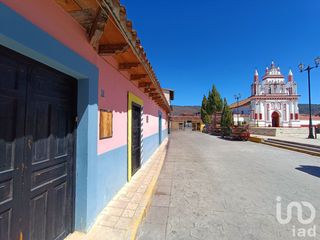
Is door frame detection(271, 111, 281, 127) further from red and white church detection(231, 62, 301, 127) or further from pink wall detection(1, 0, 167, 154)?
pink wall detection(1, 0, 167, 154)

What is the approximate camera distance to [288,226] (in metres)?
2.69

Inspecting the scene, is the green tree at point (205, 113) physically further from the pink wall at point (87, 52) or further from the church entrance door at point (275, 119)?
the pink wall at point (87, 52)

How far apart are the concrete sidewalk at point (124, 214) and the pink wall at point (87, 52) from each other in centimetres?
Answer: 104

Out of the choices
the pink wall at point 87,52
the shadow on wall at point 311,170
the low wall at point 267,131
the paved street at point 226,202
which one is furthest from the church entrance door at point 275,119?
the pink wall at point 87,52

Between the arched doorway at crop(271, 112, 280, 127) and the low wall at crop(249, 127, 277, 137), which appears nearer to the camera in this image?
the low wall at crop(249, 127, 277, 137)

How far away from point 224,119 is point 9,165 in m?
27.2

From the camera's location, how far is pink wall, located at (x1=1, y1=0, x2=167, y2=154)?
1.66 meters

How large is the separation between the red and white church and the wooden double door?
3818cm

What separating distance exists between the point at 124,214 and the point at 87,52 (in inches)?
103

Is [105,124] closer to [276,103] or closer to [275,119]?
[276,103]

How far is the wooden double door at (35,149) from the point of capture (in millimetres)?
1575

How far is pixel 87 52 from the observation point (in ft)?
8.18

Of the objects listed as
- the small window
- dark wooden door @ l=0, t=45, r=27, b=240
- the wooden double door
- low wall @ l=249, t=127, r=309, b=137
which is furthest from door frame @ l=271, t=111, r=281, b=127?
dark wooden door @ l=0, t=45, r=27, b=240

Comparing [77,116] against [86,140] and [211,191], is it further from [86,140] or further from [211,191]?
[211,191]
